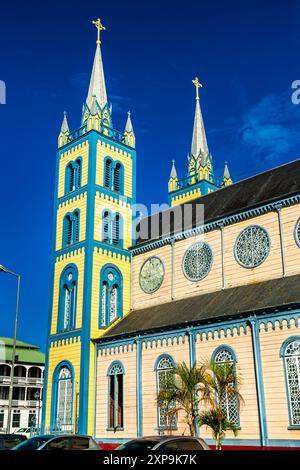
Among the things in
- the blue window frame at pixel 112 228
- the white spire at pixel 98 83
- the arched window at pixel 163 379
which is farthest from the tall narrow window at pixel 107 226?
the arched window at pixel 163 379

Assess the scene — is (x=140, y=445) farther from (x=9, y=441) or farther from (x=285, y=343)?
(x=285, y=343)

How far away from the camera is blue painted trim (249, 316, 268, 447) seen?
20.6m

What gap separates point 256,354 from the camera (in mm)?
21641

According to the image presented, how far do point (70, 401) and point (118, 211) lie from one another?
501 inches

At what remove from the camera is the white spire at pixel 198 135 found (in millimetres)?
49522

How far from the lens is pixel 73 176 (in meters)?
36.2

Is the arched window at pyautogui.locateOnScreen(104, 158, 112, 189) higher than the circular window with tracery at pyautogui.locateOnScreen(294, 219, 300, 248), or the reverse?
the arched window at pyautogui.locateOnScreen(104, 158, 112, 189)

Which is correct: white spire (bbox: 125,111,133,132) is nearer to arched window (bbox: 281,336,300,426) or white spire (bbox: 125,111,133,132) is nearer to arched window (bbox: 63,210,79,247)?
arched window (bbox: 63,210,79,247)

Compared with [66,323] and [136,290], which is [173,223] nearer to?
[136,290]

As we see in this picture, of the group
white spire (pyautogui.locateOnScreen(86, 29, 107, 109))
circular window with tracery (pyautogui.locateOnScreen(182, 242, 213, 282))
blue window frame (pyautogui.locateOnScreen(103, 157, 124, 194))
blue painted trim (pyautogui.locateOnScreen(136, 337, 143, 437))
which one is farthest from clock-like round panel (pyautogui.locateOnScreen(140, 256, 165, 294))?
white spire (pyautogui.locateOnScreen(86, 29, 107, 109))

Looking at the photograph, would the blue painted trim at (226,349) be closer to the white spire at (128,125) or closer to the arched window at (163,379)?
the arched window at (163,379)

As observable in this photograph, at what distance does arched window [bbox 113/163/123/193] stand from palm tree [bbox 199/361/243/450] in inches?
652

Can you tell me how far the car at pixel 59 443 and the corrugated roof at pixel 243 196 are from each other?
1626 cm

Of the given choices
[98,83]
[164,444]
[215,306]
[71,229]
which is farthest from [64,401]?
[98,83]
